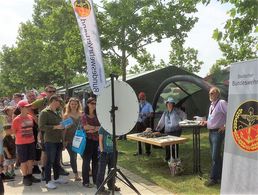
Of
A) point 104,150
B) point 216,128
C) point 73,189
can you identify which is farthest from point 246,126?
point 73,189

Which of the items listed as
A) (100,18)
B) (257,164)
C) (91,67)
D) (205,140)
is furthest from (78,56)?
(257,164)

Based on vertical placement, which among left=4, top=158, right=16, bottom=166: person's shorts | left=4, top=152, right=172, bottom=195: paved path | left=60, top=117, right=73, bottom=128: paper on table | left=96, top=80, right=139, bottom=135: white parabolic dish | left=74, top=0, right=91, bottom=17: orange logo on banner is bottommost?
left=4, top=152, right=172, bottom=195: paved path

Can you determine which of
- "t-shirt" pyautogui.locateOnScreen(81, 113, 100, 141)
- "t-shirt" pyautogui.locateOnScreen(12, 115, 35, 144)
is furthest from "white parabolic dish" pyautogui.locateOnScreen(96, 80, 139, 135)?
"t-shirt" pyautogui.locateOnScreen(12, 115, 35, 144)

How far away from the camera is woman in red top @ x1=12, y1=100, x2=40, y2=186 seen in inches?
296

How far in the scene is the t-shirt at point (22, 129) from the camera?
752 cm

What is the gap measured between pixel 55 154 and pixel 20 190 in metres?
0.93

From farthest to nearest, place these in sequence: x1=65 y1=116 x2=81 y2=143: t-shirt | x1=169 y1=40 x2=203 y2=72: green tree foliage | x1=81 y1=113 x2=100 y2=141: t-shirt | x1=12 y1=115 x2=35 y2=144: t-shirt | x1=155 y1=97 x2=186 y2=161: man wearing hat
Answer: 1. x1=169 y1=40 x2=203 y2=72: green tree foliage
2. x1=155 y1=97 x2=186 y2=161: man wearing hat
3. x1=65 y1=116 x2=81 y2=143: t-shirt
4. x1=12 y1=115 x2=35 y2=144: t-shirt
5. x1=81 y1=113 x2=100 y2=141: t-shirt

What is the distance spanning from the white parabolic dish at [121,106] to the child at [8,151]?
11.2 feet

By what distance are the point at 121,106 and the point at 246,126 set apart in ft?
6.60

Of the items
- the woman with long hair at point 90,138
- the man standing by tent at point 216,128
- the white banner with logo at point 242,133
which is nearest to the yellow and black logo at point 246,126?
the white banner with logo at point 242,133

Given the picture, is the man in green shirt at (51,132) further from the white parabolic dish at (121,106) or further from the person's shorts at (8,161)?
the white parabolic dish at (121,106)

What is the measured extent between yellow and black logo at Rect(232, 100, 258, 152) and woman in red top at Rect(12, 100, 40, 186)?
14.2 feet

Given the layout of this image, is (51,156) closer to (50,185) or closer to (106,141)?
(50,185)

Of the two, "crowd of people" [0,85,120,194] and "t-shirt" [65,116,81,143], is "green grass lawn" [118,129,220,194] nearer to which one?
"crowd of people" [0,85,120,194]
